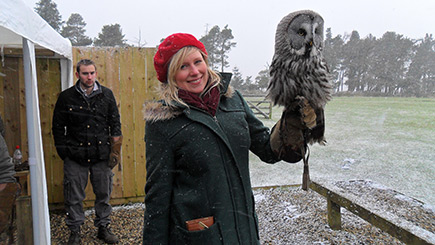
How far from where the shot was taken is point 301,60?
129cm

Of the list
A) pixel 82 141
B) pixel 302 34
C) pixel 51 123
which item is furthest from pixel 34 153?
pixel 302 34

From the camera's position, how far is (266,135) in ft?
5.16

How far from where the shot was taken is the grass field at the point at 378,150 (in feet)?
20.8

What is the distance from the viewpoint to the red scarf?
4.35 feet

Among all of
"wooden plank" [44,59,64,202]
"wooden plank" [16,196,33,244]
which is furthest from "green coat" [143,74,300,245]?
"wooden plank" [44,59,64,202]

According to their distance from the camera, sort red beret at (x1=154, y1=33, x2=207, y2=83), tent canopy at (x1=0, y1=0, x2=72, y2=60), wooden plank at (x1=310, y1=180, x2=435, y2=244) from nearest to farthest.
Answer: red beret at (x1=154, y1=33, x2=207, y2=83) < tent canopy at (x1=0, y1=0, x2=72, y2=60) < wooden plank at (x1=310, y1=180, x2=435, y2=244)

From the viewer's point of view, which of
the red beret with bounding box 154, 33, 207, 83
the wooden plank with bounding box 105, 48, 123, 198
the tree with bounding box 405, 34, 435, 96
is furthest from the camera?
the tree with bounding box 405, 34, 435, 96

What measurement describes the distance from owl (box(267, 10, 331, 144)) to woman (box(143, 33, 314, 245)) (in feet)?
0.89

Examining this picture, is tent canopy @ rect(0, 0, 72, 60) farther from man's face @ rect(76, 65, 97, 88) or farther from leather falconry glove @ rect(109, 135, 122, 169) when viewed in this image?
leather falconry glove @ rect(109, 135, 122, 169)

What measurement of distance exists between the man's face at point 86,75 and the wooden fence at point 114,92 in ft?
2.79

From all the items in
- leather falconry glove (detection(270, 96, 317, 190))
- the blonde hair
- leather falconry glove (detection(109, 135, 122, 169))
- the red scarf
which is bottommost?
leather falconry glove (detection(109, 135, 122, 169))

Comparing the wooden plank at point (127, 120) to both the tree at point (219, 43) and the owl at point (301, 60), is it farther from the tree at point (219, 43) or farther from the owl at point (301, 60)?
the tree at point (219, 43)

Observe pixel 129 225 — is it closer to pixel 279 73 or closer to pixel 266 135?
pixel 266 135

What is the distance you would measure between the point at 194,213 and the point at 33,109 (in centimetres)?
186
